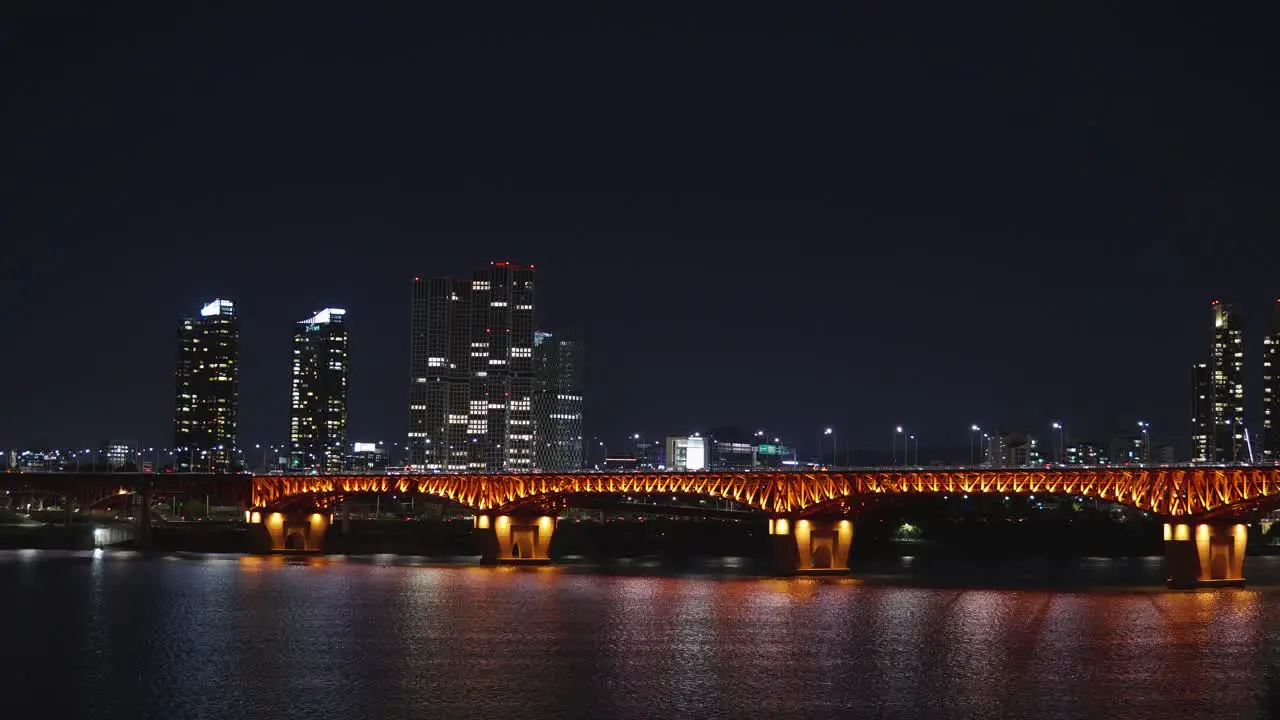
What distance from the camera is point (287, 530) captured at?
614ft

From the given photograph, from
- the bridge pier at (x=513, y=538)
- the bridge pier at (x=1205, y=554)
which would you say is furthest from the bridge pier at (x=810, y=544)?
the bridge pier at (x=513, y=538)

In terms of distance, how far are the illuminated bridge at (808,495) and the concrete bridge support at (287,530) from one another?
0.16 meters

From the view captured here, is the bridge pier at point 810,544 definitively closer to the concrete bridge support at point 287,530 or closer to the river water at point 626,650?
the river water at point 626,650

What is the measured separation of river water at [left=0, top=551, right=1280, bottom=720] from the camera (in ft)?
202

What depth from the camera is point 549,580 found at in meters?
134

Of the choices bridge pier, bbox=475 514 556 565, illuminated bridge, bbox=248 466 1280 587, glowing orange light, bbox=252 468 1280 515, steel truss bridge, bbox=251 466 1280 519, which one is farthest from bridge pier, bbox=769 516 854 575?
bridge pier, bbox=475 514 556 565

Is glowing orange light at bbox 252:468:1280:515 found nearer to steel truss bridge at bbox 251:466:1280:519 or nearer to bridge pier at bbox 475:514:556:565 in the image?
steel truss bridge at bbox 251:466:1280:519

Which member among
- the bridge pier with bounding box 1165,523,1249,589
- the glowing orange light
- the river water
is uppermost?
the glowing orange light

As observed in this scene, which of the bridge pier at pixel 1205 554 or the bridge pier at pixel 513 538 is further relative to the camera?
the bridge pier at pixel 513 538

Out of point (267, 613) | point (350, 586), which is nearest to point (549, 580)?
point (350, 586)

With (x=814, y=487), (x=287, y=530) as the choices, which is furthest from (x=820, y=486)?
(x=287, y=530)

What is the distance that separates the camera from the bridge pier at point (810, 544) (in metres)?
141

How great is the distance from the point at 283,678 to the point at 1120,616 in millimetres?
52333

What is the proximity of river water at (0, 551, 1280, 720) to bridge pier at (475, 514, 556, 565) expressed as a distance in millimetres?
35478
